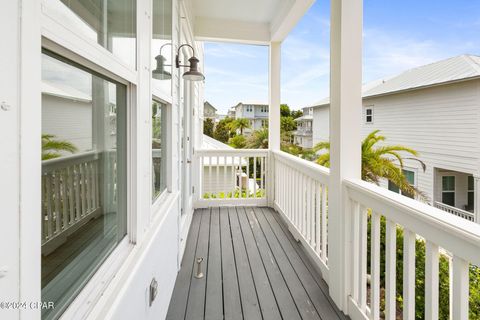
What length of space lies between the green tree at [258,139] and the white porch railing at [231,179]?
1.31 meters

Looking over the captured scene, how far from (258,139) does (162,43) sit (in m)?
4.35

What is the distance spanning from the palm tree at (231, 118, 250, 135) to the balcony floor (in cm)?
444

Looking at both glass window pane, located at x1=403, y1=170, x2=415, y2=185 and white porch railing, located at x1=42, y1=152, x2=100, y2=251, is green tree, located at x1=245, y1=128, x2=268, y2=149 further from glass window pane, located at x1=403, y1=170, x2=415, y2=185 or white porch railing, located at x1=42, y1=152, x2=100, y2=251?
white porch railing, located at x1=42, y1=152, x2=100, y2=251

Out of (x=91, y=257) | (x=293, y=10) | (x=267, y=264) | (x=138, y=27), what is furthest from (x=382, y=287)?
(x=293, y=10)

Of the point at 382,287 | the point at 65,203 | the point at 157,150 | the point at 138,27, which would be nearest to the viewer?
the point at 65,203

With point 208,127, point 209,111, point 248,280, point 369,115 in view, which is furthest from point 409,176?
point 208,127

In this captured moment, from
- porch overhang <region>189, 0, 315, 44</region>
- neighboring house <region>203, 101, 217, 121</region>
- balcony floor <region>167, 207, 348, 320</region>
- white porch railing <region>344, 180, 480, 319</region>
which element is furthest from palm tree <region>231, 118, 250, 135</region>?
white porch railing <region>344, 180, 480, 319</region>

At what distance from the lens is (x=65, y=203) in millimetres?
766

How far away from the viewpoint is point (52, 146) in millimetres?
657

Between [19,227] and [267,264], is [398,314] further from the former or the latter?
[19,227]

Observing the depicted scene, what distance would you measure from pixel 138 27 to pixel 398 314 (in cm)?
259

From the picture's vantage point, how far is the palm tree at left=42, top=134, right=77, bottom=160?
62 cm

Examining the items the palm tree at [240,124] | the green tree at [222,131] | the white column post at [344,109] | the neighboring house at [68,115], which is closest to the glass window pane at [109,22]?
the neighboring house at [68,115]

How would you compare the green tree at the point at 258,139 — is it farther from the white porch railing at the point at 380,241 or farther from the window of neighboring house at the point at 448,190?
the window of neighboring house at the point at 448,190
